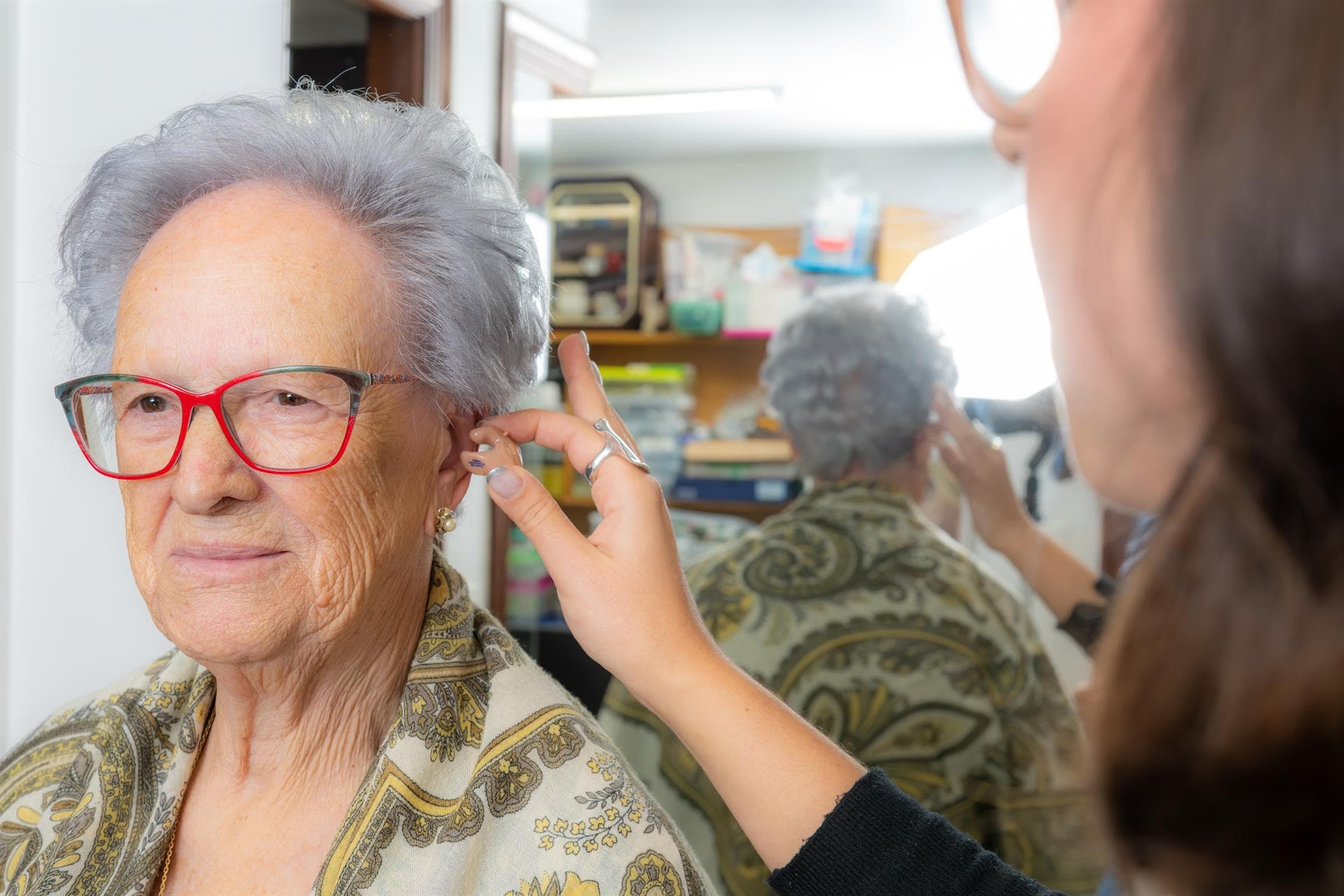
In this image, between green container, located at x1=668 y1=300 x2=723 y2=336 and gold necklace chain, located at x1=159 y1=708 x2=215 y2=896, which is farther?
green container, located at x1=668 y1=300 x2=723 y2=336

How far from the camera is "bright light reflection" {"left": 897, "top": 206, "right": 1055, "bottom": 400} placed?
6.09ft

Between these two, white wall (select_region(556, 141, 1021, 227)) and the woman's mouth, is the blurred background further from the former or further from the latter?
the woman's mouth

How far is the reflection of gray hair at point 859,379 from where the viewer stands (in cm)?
200

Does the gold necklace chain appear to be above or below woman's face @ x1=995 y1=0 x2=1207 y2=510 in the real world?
below

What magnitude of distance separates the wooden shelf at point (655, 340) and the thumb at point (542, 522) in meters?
1.77

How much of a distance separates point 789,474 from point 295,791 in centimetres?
157

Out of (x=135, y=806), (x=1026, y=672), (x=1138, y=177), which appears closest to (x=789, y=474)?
(x=1026, y=672)

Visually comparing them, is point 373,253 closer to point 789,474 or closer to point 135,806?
point 135,806

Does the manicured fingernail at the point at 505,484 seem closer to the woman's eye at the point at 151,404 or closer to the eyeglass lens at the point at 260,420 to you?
the eyeglass lens at the point at 260,420

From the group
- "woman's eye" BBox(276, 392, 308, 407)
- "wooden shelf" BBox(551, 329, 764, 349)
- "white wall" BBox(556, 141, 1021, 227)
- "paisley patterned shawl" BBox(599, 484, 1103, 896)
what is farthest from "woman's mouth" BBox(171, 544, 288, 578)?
"wooden shelf" BBox(551, 329, 764, 349)

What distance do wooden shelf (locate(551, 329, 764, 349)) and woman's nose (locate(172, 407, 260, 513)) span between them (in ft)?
5.94

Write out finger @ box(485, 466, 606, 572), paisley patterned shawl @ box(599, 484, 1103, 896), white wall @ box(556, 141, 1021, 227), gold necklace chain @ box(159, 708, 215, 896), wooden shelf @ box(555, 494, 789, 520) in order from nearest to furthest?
finger @ box(485, 466, 606, 572), gold necklace chain @ box(159, 708, 215, 896), paisley patterned shawl @ box(599, 484, 1103, 896), white wall @ box(556, 141, 1021, 227), wooden shelf @ box(555, 494, 789, 520)

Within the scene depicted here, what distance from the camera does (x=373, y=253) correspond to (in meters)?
0.97

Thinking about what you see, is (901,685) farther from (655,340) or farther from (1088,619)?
(655,340)
